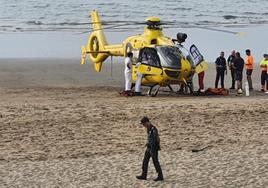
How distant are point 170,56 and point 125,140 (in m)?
5.55

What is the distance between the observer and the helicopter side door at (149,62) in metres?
16.8

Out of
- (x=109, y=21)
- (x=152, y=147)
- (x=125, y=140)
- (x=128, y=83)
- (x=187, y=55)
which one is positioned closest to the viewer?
(x=152, y=147)

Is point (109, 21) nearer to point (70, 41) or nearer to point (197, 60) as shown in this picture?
point (70, 41)

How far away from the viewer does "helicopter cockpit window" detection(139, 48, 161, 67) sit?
16.8 metres

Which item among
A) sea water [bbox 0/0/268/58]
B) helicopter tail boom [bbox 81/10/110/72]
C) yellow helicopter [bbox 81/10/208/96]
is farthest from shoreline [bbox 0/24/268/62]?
yellow helicopter [bbox 81/10/208/96]

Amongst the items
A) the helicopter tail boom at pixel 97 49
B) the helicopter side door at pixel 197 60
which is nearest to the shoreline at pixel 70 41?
the helicopter tail boom at pixel 97 49

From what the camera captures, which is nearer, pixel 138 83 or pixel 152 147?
pixel 152 147

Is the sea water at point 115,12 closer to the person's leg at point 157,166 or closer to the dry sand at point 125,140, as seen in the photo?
the dry sand at point 125,140

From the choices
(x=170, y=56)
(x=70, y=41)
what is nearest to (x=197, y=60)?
(x=170, y=56)

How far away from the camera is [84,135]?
11789mm

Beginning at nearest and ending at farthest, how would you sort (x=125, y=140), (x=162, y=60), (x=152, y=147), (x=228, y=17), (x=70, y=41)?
(x=152, y=147)
(x=125, y=140)
(x=162, y=60)
(x=70, y=41)
(x=228, y=17)

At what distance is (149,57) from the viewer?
56.0 ft

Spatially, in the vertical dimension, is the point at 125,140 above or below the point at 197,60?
below

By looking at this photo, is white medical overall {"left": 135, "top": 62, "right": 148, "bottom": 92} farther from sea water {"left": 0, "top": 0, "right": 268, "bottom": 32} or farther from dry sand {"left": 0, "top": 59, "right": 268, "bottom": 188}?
sea water {"left": 0, "top": 0, "right": 268, "bottom": 32}
